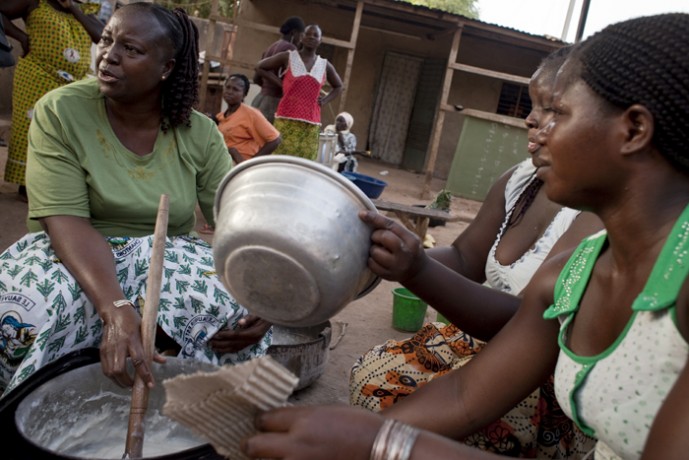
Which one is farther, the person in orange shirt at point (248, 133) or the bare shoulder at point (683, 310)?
the person in orange shirt at point (248, 133)

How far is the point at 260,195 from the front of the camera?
1354 millimetres

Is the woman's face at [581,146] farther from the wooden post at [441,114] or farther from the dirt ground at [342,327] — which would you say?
the wooden post at [441,114]

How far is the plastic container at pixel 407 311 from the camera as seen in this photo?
4289 millimetres

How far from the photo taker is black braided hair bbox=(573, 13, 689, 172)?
1.14 metres

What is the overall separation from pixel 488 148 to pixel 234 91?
6109mm

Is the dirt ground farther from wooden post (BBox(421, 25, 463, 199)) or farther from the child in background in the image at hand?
wooden post (BBox(421, 25, 463, 199))

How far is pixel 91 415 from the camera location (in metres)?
1.84

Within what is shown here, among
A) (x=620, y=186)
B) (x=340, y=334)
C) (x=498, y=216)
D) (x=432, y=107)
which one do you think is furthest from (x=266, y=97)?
(x=432, y=107)

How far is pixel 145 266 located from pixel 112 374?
0.54 m

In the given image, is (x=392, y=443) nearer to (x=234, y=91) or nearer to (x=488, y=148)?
(x=234, y=91)

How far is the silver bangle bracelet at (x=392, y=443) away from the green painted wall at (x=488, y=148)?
34.0ft

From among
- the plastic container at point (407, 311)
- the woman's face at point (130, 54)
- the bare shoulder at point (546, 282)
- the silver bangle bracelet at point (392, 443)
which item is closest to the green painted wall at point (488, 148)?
the plastic container at point (407, 311)

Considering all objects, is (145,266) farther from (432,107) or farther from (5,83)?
(432,107)

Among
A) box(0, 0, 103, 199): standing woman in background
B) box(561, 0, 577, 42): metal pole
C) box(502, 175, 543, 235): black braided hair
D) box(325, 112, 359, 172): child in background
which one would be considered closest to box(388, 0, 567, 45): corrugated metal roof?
box(325, 112, 359, 172): child in background
